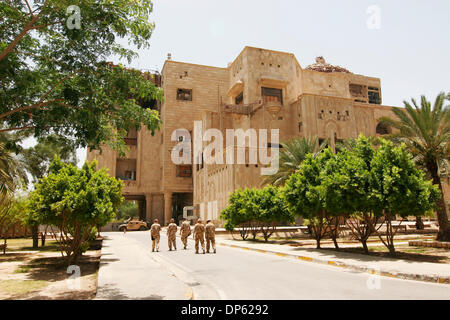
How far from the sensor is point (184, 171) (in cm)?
5266

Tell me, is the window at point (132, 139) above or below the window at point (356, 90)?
below

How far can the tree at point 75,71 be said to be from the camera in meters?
6.76

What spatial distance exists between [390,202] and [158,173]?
45.8m

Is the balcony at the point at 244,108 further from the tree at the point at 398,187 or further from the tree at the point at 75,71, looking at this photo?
the tree at the point at 75,71

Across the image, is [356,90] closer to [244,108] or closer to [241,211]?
[244,108]

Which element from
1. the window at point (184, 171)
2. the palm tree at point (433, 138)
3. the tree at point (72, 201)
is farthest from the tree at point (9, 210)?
the window at point (184, 171)

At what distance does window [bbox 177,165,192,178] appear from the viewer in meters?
52.1

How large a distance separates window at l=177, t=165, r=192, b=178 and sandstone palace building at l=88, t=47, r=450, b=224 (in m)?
0.16

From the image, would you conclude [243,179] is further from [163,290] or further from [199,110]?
[163,290]

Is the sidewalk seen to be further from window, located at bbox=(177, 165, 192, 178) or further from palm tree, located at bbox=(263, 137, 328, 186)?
window, located at bbox=(177, 165, 192, 178)

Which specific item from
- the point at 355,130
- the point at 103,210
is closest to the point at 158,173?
the point at 355,130

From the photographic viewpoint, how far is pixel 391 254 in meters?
12.4

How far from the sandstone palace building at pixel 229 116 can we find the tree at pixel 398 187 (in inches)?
883
